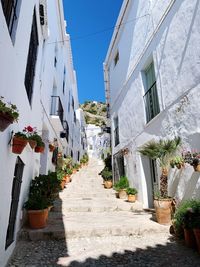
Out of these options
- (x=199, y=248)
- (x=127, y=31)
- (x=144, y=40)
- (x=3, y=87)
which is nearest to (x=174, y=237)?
(x=199, y=248)

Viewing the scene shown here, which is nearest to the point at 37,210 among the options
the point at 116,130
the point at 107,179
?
the point at 107,179

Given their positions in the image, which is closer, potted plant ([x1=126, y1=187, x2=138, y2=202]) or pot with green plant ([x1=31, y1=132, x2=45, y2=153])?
pot with green plant ([x1=31, y1=132, x2=45, y2=153])

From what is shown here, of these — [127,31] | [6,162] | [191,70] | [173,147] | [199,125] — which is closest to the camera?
[6,162]

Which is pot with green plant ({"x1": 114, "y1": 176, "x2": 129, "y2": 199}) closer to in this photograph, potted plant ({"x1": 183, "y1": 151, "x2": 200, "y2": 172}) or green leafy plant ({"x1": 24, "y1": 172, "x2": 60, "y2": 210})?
green leafy plant ({"x1": 24, "y1": 172, "x2": 60, "y2": 210})

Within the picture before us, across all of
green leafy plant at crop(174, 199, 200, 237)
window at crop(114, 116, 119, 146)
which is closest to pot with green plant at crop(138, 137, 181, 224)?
green leafy plant at crop(174, 199, 200, 237)

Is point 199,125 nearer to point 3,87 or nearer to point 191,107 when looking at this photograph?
point 191,107

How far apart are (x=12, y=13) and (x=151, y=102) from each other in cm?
557

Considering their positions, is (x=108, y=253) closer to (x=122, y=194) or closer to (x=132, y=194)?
(x=132, y=194)

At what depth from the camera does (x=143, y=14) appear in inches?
356

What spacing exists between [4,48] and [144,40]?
6718 mm

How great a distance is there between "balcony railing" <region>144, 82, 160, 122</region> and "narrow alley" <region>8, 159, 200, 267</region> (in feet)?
11.6

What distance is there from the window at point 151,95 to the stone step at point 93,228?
369cm

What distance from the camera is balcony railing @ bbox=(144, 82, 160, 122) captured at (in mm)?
7773

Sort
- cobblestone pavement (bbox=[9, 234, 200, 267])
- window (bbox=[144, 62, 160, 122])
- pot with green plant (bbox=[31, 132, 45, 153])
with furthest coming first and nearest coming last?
1. window (bbox=[144, 62, 160, 122])
2. pot with green plant (bbox=[31, 132, 45, 153])
3. cobblestone pavement (bbox=[9, 234, 200, 267])
